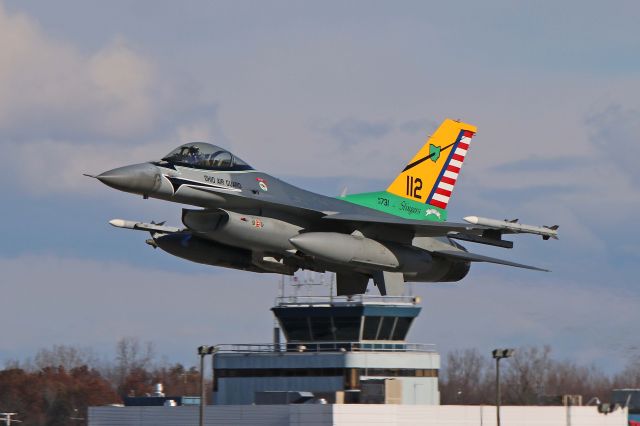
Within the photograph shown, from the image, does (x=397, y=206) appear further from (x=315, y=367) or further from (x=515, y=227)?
(x=315, y=367)

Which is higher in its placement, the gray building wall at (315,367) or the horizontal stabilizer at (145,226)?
the horizontal stabilizer at (145,226)

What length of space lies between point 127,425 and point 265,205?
17834 millimetres

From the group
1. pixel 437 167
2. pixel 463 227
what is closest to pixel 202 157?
pixel 463 227

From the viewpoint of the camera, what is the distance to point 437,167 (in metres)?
42.5

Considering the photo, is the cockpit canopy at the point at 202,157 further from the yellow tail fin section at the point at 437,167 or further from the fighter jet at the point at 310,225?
the yellow tail fin section at the point at 437,167

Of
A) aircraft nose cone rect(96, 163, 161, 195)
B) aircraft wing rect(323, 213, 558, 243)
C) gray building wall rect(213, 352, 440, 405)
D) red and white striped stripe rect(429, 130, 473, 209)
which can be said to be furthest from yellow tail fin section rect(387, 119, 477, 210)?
gray building wall rect(213, 352, 440, 405)

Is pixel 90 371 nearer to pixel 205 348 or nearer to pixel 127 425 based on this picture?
pixel 127 425

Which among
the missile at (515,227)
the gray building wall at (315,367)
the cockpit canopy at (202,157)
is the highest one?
the cockpit canopy at (202,157)

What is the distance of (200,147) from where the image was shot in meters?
35.5

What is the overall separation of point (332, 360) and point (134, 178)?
21246mm

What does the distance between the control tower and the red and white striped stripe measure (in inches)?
421

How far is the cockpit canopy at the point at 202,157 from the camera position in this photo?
35125 millimetres

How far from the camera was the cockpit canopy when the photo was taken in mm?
35125

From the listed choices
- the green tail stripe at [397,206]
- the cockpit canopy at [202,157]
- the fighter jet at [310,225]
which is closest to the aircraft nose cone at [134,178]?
the fighter jet at [310,225]
